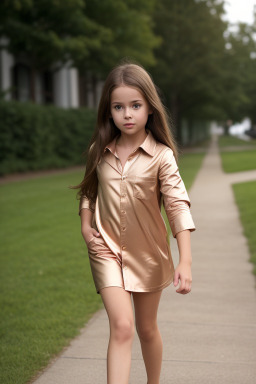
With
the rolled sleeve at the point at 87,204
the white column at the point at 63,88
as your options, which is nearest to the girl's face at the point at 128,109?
the rolled sleeve at the point at 87,204

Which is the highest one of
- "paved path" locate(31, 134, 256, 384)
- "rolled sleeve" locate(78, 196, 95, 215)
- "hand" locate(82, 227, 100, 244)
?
"rolled sleeve" locate(78, 196, 95, 215)

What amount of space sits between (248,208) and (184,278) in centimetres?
818

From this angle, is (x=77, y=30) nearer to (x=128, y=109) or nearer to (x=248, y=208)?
(x=248, y=208)

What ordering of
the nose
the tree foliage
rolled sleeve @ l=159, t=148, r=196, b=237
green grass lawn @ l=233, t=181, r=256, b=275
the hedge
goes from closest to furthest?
1. rolled sleeve @ l=159, t=148, r=196, b=237
2. the nose
3. green grass lawn @ l=233, t=181, r=256, b=275
4. the hedge
5. the tree foliage

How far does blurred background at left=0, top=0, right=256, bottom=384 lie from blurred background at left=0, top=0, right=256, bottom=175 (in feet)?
0.19

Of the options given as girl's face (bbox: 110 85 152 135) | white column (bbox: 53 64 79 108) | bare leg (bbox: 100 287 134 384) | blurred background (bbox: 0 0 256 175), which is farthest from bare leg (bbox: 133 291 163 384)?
white column (bbox: 53 64 79 108)

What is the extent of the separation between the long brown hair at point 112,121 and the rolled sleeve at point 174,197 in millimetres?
181

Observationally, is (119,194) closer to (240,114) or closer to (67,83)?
(67,83)

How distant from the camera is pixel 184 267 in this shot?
2578mm

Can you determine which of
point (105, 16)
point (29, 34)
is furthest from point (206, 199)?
point (105, 16)

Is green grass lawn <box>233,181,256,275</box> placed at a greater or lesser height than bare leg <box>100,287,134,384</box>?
lesser

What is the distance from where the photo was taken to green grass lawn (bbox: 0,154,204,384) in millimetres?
4004

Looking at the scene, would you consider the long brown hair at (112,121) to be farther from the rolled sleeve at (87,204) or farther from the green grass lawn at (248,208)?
the green grass lawn at (248,208)

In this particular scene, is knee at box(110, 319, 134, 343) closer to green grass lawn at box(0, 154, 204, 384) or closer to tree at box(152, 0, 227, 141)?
green grass lawn at box(0, 154, 204, 384)
